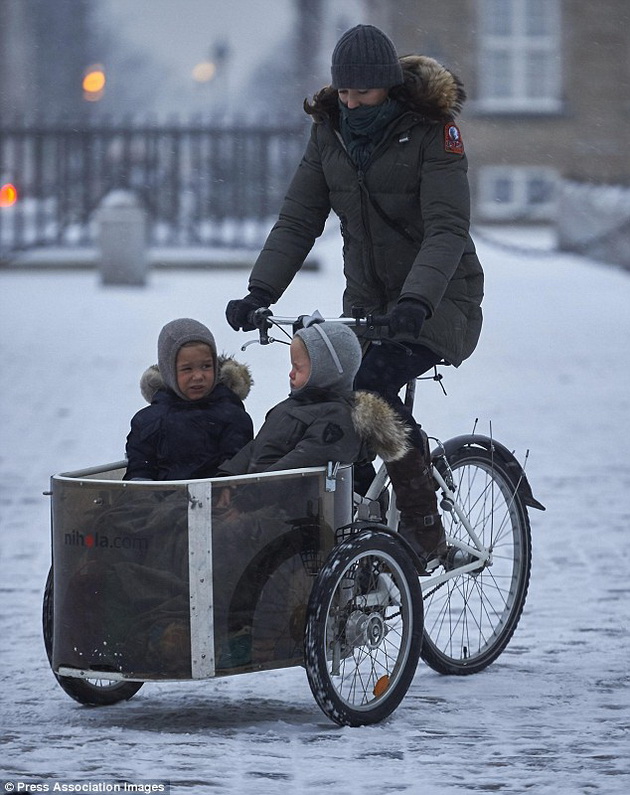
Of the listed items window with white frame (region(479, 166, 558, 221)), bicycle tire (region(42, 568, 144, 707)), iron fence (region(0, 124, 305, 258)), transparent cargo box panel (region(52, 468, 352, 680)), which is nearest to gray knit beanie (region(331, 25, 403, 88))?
transparent cargo box panel (region(52, 468, 352, 680))

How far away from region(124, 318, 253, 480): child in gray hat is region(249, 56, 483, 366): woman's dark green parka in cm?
40

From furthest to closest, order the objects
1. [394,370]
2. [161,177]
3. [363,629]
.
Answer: [161,177], [394,370], [363,629]

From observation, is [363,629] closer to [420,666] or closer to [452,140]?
[420,666]

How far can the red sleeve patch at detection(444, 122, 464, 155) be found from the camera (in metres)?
4.81

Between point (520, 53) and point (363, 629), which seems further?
point (520, 53)

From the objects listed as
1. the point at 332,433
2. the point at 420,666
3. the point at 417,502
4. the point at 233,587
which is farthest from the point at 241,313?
the point at 420,666

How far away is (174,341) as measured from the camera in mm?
4723

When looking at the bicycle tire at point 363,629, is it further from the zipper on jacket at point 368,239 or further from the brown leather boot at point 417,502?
the zipper on jacket at point 368,239

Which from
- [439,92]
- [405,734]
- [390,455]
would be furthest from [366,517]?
[439,92]

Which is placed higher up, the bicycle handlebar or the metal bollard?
the metal bollard

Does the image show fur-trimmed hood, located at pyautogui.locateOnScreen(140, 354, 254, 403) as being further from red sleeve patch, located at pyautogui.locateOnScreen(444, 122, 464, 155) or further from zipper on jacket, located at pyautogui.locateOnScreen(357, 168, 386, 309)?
red sleeve patch, located at pyautogui.locateOnScreen(444, 122, 464, 155)

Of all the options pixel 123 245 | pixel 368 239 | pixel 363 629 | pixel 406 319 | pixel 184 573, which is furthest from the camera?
A: pixel 123 245

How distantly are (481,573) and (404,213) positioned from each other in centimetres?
118

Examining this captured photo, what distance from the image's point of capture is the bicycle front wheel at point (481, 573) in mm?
5297
